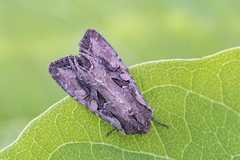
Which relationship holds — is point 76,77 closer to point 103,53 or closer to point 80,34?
point 103,53

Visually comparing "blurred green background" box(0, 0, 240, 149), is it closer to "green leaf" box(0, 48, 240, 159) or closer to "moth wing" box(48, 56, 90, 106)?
"moth wing" box(48, 56, 90, 106)

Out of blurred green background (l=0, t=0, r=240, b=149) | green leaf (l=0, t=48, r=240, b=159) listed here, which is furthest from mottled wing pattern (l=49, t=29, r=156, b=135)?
blurred green background (l=0, t=0, r=240, b=149)

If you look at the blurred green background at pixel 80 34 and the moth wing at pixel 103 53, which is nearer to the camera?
the moth wing at pixel 103 53

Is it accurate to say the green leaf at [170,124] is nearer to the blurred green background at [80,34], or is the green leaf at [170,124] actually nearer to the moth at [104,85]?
the moth at [104,85]

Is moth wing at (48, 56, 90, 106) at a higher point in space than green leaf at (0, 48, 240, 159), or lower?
higher

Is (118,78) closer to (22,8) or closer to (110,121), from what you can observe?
(110,121)

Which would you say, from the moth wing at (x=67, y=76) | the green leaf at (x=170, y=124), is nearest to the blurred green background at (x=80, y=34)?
the moth wing at (x=67, y=76)
